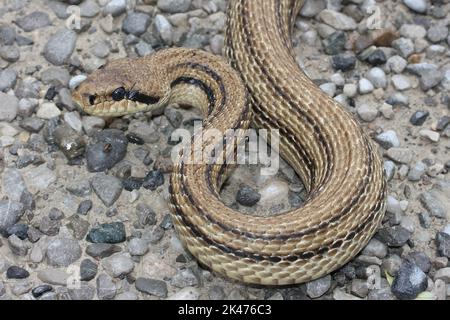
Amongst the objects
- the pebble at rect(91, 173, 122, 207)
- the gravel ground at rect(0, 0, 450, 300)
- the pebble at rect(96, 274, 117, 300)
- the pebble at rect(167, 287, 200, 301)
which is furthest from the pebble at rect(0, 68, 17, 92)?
the pebble at rect(167, 287, 200, 301)

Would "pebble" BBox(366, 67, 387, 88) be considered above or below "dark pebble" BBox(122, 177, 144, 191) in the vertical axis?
above

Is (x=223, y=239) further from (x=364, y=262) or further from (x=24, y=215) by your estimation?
(x=24, y=215)

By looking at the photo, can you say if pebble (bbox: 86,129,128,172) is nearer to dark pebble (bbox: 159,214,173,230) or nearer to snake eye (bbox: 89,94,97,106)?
snake eye (bbox: 89,94,97,106)

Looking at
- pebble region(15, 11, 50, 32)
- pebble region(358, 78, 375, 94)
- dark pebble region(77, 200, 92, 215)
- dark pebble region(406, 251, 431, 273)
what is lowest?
dark pebble region(406, 251, 431, 273)

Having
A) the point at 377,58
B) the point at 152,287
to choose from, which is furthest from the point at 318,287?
the point at 377,58

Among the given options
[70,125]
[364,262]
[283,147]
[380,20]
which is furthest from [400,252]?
[70,125]

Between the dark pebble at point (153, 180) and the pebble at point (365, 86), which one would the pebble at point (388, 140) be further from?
the dark pebble at point (153, 180)
